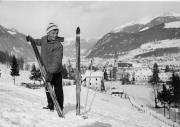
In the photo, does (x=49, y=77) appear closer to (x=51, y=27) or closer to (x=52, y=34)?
(x=52, y=34)

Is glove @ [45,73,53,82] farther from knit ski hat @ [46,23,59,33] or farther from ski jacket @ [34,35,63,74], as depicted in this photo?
knit ski hat @ [46,23,59,33]

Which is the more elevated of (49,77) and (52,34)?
(52,34)

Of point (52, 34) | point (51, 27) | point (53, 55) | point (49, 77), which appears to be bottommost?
point (49, 77)

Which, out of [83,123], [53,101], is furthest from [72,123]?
[53,101]

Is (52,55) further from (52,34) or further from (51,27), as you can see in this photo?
(51,27)

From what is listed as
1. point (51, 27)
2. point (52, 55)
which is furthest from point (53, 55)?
point (51, 27)

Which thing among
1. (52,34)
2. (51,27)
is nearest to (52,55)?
(52,34)

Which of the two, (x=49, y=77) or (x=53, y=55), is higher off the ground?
(x=53, y=55)

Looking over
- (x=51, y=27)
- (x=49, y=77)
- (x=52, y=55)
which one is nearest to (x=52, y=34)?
(x=51, y=27)

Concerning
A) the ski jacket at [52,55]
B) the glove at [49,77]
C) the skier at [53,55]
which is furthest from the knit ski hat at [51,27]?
Result: the glove at [49,77]

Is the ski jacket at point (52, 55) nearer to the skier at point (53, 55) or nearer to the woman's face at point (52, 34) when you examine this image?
the skier at point (53, 55)

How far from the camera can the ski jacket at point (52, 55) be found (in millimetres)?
9484

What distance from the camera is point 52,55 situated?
9570mm

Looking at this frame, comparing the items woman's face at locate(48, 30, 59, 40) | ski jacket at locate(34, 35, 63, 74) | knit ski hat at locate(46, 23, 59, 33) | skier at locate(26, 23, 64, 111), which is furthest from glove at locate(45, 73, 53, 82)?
knit ski hat at locate(46, 23, 59, 33)
